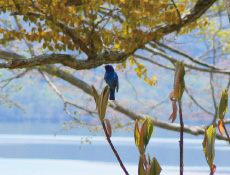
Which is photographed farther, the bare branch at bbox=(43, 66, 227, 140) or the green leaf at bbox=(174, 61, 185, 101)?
the bare branch at bbox=(43, 66, 227, 140)

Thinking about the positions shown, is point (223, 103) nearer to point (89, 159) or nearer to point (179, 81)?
point (179, 81)

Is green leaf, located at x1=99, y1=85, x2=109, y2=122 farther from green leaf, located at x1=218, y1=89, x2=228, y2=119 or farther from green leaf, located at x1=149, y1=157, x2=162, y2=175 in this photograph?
green leaf, located at x1=218, y1=89, x2=228, y2=119

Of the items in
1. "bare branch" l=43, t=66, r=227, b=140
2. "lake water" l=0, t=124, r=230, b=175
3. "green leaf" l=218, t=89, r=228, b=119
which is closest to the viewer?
"green leaf" l=218, t=89, r=228, b=119

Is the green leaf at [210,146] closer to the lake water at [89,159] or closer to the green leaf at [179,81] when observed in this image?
the green leaf at [179,81]

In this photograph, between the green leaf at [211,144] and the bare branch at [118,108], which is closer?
the green leaf at [211,144]

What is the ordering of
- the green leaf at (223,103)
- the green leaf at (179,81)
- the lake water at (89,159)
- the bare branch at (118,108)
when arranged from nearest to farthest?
the green leaf at (179,81) → the green leaf at (223,103) → the bare branch at (118,108) → the lake water at (89,159)

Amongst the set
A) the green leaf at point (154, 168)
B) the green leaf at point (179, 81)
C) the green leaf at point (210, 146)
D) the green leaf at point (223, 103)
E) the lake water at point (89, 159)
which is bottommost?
the lake water at point (89, 159)

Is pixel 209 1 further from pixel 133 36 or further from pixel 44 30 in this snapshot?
pixel 44 30

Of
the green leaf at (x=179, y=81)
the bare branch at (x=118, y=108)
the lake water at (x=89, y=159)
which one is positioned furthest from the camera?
the lake water at (x=89, y=159)

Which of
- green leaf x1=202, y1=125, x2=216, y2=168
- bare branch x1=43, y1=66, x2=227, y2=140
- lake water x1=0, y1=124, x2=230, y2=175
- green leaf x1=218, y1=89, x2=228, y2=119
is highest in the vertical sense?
green leaf x1=218, y1=89, x2=228, y2=119

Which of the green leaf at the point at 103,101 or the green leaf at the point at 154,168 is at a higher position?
the green leaf at the point at 103,101

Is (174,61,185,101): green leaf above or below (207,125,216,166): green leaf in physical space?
above

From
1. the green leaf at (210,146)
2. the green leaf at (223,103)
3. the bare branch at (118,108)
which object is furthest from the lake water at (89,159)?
the green leaf at (210,146)

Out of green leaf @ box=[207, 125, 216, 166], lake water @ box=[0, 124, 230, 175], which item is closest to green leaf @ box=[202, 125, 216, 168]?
green leaf @ box=[207, 125, 216, 166]
